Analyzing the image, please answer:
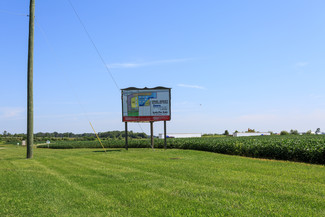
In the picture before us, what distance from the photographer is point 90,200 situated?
7.04 m

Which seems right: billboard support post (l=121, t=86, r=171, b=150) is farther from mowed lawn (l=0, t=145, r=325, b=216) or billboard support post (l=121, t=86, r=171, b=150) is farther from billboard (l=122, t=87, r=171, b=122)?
mowed lawn (l=0, t=145, r=325, b=216)

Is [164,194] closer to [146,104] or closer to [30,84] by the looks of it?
[30,84]

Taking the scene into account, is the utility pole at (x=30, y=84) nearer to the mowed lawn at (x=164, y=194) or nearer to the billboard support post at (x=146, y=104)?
the mowed lawn at (x=164, y=194)

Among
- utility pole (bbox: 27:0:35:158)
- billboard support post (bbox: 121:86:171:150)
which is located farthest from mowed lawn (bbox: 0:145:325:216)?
billboard support post (bbox: 121:86:171:150)

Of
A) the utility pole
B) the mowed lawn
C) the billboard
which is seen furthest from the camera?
the billboard

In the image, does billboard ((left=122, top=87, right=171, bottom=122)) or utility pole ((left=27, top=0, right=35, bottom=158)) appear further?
billboard ((left=122, top=87, right=171, bottom=122))

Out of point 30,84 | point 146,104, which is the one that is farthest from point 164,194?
point 146,104

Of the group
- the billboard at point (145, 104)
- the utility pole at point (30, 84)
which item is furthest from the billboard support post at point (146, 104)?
the utility pole at point (30, 84)

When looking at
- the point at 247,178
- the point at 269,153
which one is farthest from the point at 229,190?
the point at 269,153

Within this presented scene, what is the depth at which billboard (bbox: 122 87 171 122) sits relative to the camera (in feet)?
84.8

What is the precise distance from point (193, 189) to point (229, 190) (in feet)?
3.08

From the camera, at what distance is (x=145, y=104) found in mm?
26109

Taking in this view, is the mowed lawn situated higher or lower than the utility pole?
lower

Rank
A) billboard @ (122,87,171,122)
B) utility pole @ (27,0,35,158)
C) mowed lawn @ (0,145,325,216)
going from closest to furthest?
1. mowed lawn @ (0,145,325,216)
2. utility pole @ (27,0,35,158)
3. billboard @ (122,87,171,122)
